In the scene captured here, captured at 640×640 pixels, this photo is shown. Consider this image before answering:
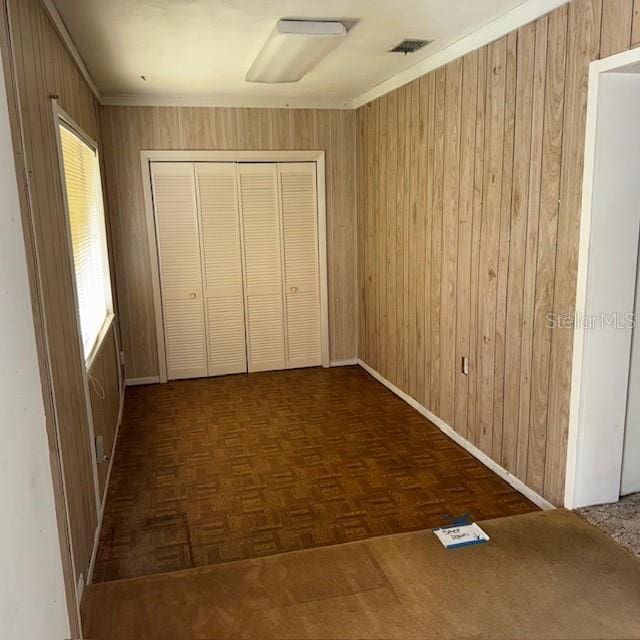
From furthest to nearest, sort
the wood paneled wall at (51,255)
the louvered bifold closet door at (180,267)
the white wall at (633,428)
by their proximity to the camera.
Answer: the louvered bifold closet door at (180,267)
the white wall at (633,428)
the wood paneled wall at (51,255)

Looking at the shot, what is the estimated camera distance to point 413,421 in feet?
13.4

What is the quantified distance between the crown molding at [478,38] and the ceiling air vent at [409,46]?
16 cm

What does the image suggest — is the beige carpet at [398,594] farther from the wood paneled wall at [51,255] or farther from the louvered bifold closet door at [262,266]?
the louvered bifold closet door at [262,266]

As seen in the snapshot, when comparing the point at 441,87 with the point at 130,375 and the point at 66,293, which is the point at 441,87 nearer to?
the point at 66,293

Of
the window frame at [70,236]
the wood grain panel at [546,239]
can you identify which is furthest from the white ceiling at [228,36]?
the window frame at [70,236]

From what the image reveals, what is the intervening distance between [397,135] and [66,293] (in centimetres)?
279

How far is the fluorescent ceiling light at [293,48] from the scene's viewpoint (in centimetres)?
296

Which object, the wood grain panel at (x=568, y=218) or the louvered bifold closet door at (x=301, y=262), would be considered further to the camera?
the louvered bifold closet door at (x=301, y=262)

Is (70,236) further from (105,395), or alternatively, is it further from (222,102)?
(222,102)

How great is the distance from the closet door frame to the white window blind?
2.03 feet

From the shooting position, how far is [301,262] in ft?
17.7

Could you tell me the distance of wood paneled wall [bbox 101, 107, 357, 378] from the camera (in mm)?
4824

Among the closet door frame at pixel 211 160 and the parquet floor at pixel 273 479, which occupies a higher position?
the closet door frame at pixel 211 160

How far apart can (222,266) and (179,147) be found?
1.06 m
